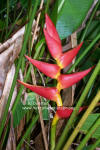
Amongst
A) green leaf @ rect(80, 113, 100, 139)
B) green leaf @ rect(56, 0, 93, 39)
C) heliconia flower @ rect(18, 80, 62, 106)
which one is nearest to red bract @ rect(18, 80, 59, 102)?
heliconia flower @ rect(18, 80, 62, 106)

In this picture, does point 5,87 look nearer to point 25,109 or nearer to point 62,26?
point 25,109

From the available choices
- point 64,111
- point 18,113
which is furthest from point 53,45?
point 18,113

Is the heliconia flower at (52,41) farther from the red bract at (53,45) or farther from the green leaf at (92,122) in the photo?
the green leaf at (92,122)

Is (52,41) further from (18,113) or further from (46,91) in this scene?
(18,113)

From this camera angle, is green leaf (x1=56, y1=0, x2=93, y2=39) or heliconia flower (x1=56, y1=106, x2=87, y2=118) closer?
heliconia flower (x1=56, y1=106, x2=87, y2=118)

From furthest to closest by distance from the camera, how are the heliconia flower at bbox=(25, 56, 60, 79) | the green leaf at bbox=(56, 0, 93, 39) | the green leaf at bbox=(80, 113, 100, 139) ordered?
the green leaf at bbox=(56, 0, 93, 39) < the green leaf at bbox=(80, 113, 100, 139) < the heliconia flower at bbox=(25, 56, 60, 79)

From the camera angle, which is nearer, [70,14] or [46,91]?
[46,91]

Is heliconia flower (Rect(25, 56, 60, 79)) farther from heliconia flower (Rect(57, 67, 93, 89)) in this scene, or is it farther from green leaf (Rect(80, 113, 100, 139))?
green leaf (Rect(80, 113, 100, 139))

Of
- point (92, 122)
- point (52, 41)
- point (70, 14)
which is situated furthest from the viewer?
point (70, 14)

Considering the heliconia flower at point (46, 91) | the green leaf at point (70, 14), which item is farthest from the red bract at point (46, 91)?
the green leaf at point (70, 14)

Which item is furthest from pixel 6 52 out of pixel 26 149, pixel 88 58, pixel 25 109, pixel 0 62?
pixel 88 58
